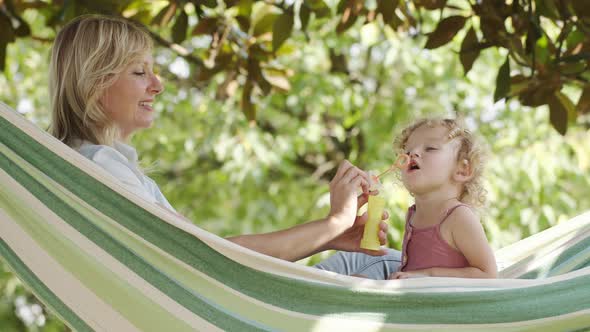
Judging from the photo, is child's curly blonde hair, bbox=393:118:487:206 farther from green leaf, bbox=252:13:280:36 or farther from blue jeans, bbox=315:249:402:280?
green leaf, bbox=252:13:280:36

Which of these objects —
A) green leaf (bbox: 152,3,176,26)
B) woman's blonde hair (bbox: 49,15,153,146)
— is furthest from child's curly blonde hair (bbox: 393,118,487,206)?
green leaf (bbox: 152,3,176,26)

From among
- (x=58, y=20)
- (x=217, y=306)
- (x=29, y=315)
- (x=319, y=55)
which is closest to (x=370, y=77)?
(x=319, y=55)

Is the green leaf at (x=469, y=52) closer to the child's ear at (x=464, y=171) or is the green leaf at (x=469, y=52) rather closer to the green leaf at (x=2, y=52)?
the child's ear at (x=464, y=171)

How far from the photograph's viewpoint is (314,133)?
17.8 feet

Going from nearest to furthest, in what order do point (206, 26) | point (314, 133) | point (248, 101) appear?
point (206, 26) < point (248, 101) < point (314, 133)

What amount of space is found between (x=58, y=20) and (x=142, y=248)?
115 centimetres

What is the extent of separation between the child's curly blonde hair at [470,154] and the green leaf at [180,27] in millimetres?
764

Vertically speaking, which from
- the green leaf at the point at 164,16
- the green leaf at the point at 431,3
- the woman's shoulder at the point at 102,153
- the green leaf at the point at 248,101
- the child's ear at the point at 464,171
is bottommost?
the child's ear at the point at 464,171

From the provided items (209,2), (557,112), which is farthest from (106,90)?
(557,112)

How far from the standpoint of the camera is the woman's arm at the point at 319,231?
4.80ft

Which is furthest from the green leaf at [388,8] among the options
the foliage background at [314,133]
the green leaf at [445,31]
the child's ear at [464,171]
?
the foliage background at [314,133]

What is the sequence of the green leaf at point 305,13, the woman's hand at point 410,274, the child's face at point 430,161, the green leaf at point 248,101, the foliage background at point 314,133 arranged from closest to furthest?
the woman's hand at point 410,274 < the child's face at point 430,161 < the green leaf at point 305,13 < the green leaf at point 248,101 < the foliage background at point 314,133

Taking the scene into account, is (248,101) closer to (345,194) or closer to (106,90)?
(106,90)

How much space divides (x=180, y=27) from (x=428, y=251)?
99 cm
